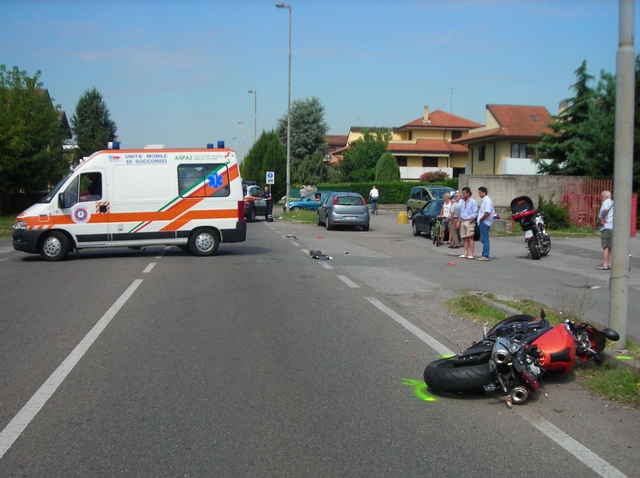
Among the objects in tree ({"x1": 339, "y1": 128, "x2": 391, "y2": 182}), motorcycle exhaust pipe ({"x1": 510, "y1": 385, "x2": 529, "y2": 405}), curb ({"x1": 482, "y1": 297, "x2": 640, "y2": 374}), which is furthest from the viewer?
tree ({"x1": 339, "y1": 128, "x2": 391, "y2": 182})

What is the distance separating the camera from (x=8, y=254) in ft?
61.5

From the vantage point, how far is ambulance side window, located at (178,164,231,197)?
16.7 metres

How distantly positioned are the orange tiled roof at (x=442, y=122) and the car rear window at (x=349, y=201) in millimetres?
48605

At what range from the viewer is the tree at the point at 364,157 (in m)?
69.8

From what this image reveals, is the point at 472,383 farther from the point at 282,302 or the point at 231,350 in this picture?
the point at 282,302

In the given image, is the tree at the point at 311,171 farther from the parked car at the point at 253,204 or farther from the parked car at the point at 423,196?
the parked car at the point at 423,196

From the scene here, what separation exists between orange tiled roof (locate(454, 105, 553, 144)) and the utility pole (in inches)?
1768

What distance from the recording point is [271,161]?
212 feet

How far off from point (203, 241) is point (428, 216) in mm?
9528

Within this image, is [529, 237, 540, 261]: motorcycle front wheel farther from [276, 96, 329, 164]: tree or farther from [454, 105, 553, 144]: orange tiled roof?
[276, 96, 329, 164]: tree

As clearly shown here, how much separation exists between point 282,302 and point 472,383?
5.19 metres

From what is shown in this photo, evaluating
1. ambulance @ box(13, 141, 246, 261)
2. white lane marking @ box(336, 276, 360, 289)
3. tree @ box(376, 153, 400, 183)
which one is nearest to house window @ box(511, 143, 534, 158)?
tree @ box(376, 153, 400, 183)

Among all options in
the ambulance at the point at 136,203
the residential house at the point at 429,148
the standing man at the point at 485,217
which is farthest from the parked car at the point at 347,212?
the residential house at the point at 429,148

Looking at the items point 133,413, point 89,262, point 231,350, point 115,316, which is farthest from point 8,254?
point 133,413
